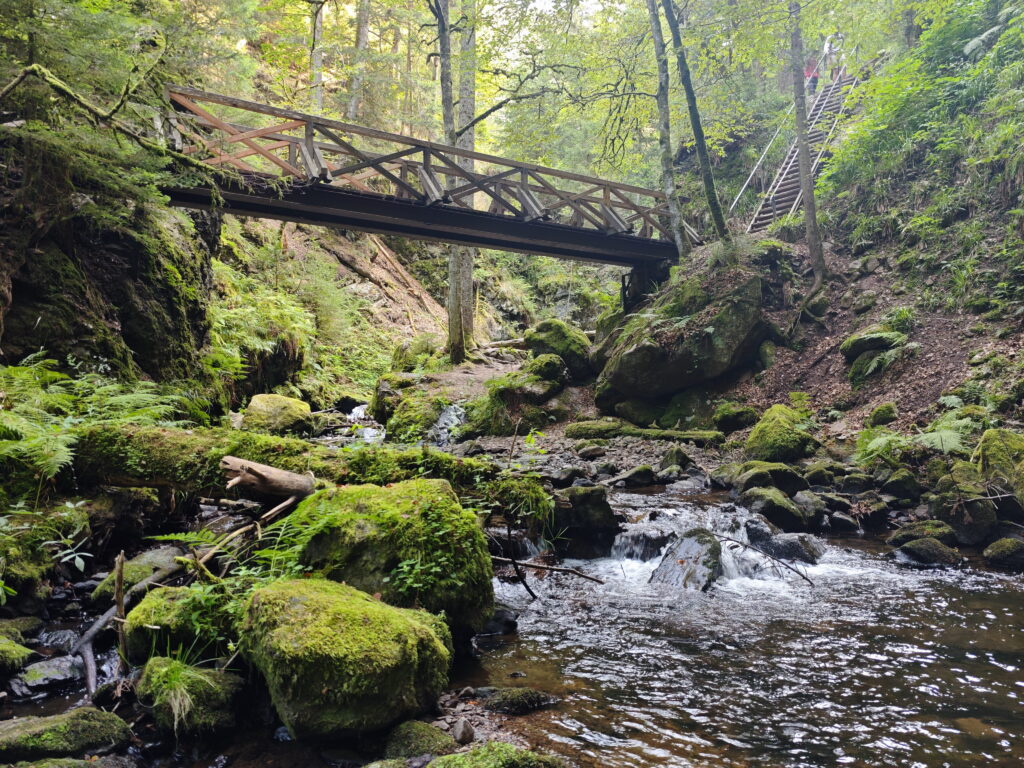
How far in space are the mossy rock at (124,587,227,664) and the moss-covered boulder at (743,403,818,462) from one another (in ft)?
28.5

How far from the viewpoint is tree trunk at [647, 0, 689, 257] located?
14781mm

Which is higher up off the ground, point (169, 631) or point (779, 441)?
point (779, 441)

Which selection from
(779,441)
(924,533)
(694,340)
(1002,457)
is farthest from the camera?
(694,340)

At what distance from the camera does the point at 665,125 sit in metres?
14.9

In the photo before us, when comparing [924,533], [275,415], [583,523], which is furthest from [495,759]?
[275,415]

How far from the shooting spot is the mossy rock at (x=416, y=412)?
13017 millimetres

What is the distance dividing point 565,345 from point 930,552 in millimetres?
10255

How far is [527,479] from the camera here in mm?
5680

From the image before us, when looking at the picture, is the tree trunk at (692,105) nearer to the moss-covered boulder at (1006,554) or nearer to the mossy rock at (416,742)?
the moss-covered boulder at (1006,554)

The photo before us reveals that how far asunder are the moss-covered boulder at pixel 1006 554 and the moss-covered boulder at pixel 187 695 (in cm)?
673

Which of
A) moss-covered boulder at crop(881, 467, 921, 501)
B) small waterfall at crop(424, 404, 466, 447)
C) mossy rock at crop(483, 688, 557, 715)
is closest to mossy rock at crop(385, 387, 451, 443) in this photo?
small waterfall at crop(424, 404, 466, 447)

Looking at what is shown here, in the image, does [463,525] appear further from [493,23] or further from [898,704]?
[493,23]

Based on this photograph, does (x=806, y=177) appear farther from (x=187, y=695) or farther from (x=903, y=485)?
(x=187, y=695)

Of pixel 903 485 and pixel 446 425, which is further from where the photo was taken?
pixel 446 425
